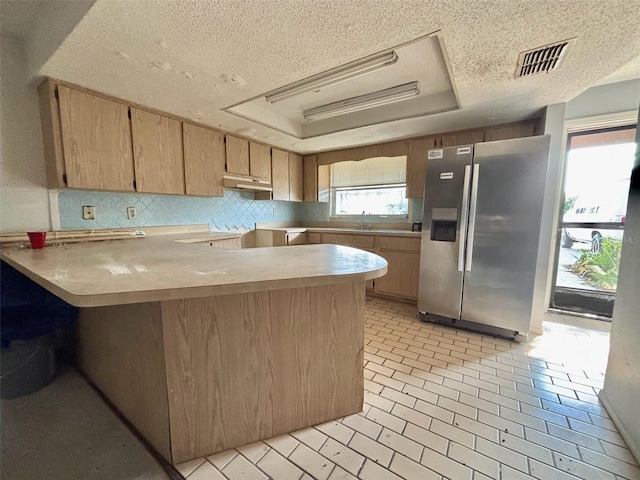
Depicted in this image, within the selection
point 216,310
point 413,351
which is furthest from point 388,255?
point 216,310

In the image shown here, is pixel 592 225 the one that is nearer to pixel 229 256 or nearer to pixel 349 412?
pixel 349 412

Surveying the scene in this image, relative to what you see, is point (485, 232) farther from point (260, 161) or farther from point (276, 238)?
point (260, 161)

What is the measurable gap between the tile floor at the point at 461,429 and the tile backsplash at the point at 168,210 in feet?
7.67

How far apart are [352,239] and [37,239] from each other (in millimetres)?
3187

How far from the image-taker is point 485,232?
2.44 meters

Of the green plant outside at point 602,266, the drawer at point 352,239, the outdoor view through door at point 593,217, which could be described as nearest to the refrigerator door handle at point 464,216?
the drawer at point 352,239

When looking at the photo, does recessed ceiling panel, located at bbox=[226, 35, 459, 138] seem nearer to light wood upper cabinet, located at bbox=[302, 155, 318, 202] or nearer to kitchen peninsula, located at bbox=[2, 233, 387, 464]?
light wood upper cabinet, located at bbox=[302, 155, 318, 202]

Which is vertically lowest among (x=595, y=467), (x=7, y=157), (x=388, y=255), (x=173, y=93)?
(x=595, y=467)

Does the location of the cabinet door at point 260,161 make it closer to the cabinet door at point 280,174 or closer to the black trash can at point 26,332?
the cabinet door at point 280,174

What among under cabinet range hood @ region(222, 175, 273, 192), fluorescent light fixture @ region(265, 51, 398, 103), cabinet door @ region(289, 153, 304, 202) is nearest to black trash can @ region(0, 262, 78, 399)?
under cabinet range hood @ region(222, 175, 273, 192)

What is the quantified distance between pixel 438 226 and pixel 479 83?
1.26 metres

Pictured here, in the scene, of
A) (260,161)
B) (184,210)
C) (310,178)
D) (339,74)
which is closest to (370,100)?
(339,74)

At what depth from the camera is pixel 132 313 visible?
129 centimetres

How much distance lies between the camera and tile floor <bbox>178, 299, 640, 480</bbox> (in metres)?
1.19
